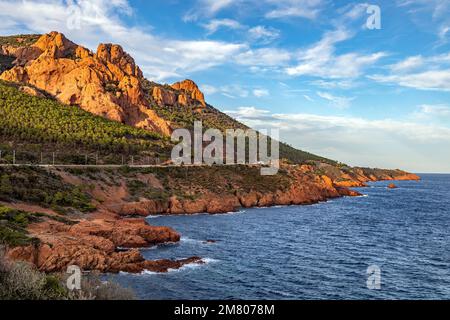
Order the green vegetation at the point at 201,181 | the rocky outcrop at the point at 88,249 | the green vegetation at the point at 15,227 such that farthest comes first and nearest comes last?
the green vegetation at the point at 201,181 < the rocky outcrop at the point at 88,249 < the green vegetation at the point at 15,227

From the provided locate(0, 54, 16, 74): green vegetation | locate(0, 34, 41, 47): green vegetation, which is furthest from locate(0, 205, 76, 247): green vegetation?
locate(0, 34, 41, 47): green vegetation

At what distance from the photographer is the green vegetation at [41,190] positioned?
54312mm

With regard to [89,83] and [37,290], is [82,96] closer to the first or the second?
[89,83]

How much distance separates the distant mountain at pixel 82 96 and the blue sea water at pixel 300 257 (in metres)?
48.4

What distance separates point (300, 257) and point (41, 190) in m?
39.7

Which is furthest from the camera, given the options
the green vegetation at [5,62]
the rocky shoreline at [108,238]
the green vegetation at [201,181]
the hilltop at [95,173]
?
the green vegetation at [5,62]

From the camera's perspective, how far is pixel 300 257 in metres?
45.5

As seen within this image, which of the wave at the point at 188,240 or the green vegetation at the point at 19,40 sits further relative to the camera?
the green vegetation at the point at 19,40

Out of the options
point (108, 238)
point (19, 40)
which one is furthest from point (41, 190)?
point (19, 40)

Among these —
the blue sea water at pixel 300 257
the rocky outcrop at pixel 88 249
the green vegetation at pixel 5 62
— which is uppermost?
the green vegetation at pixel 5 62

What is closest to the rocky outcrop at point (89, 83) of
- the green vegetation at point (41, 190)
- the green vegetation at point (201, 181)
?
the green vegetation at point (201, 181)

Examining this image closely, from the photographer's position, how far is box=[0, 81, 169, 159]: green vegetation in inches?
3875

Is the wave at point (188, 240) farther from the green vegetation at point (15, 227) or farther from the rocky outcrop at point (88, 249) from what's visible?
the green vegetation at point (15, 227)
